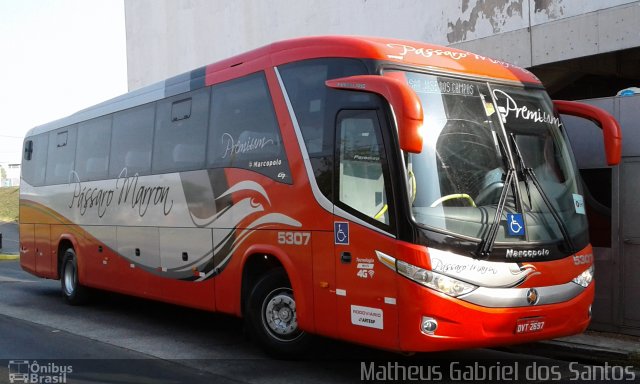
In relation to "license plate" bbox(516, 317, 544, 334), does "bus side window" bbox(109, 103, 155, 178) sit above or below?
above

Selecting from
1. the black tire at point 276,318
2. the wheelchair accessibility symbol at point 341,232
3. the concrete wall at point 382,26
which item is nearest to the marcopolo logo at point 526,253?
the wheelchair accessibility symbol at point 341,232

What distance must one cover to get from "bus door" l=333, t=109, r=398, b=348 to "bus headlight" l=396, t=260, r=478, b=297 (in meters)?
0.20

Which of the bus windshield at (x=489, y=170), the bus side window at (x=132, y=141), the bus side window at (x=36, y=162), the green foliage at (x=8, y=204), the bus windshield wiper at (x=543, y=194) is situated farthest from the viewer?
the green foliage at (x=8, y=204)

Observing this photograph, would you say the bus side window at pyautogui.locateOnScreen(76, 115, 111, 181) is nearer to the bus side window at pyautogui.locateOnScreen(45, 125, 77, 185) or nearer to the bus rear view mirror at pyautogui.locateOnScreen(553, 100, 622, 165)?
the bus side window at pyautogui.locateOnScreen(45, 125, 77, 185)

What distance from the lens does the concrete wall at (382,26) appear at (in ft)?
37.5

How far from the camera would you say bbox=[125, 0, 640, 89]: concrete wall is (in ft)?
37.5

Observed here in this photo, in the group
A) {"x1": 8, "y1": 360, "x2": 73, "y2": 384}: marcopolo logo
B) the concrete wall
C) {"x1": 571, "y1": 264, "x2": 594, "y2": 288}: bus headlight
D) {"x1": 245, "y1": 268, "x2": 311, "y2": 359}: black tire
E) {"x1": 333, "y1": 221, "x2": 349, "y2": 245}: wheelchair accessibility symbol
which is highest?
the concrete wall

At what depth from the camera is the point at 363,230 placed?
258 inches

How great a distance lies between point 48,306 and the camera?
1257 centimetres

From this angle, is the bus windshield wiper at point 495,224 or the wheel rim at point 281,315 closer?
the bus windshield wiper at point 495,224

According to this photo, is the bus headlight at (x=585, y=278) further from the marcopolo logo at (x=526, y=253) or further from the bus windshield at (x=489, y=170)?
the marcopolo logo at (x=526, y=253)

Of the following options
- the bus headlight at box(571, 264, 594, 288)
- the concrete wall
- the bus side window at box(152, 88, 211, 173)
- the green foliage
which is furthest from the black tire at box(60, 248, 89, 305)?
the green foliage

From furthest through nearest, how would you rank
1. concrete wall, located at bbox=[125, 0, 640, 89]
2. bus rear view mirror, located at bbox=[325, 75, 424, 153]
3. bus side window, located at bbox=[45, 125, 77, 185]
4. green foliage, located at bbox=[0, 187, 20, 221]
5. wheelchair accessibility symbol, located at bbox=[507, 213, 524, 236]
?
1. green foliage, located at bbox=[0, 187, 20, 221]
2. bus side window, located at bbox=[45, 125, 77, 185]
3. concrete wall, located at bbox=[125, 0, 640, 89]
4. wheelchair accessibility symbol, located at bbox=[507, 213, 524, 236]
5. bus rear view mirror, located at bbox=[325, 75, 424, 153]

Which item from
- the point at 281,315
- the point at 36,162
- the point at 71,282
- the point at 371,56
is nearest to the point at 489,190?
the point at 371,56
